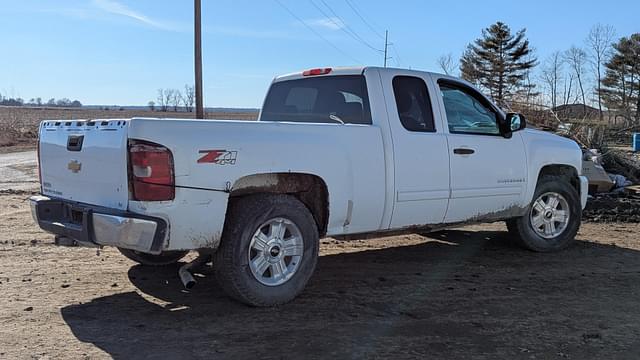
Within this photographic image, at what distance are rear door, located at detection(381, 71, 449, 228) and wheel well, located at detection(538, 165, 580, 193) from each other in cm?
202

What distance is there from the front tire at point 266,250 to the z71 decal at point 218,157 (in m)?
0.44

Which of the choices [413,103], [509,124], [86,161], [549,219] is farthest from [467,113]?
[86,161]

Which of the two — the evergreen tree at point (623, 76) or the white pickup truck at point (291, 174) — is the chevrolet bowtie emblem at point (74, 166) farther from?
the evergreen tree at point (623, 76)

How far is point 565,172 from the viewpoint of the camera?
7.75 metres

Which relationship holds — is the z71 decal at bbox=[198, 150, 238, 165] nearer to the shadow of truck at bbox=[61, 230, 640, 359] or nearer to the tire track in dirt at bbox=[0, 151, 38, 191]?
the shadow of truck at bbox=[61, 230, 640, 359]

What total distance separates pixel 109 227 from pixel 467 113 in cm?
392

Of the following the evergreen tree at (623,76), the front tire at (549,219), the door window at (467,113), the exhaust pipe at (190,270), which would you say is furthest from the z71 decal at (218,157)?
the evergreen tree at (623,76)

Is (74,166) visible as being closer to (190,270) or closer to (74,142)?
(74,142)

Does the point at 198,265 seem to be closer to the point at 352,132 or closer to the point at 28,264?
the point at 352,132

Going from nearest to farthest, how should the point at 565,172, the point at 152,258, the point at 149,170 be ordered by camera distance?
1. the point at 149,170
2. the point at 152,258
3. the point at 565,172

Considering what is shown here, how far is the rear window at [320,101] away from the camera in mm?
5891

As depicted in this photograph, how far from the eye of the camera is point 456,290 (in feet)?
18.9

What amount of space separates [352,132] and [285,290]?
145 cm

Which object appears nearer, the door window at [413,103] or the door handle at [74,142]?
the door handle at [74,142]
